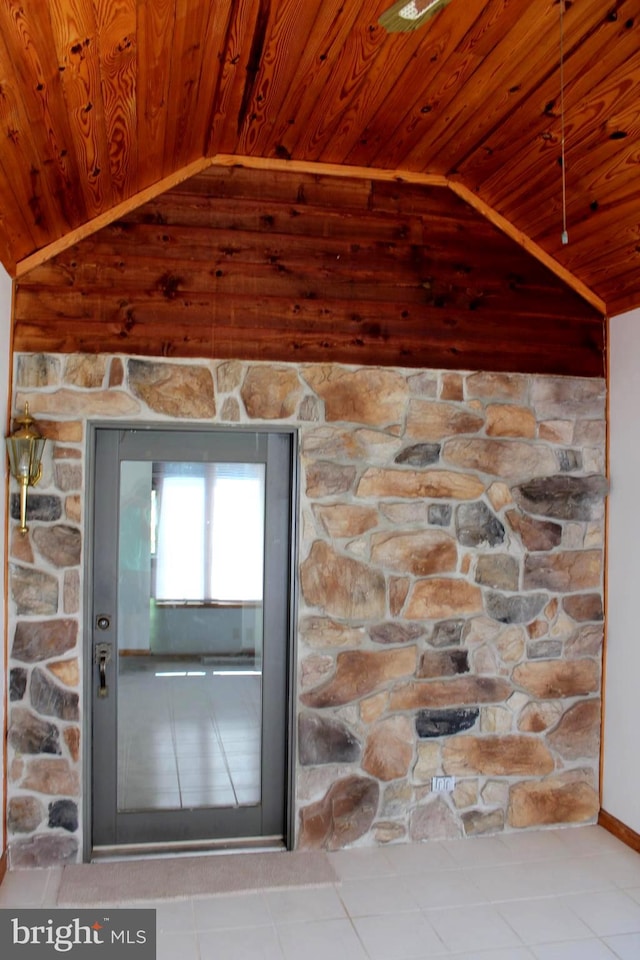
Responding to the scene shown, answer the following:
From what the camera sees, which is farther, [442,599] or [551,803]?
[551,803]

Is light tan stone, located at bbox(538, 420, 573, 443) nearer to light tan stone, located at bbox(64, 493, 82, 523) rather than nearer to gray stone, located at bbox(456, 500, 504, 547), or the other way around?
gray stone, located at bbox(456, 500, 504, 547)

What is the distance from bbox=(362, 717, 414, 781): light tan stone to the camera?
3729 millimetres

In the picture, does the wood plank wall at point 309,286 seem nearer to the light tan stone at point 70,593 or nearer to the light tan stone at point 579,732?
the light tan stone at point 70,593

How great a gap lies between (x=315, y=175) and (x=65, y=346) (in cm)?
138

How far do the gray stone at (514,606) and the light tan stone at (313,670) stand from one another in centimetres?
83

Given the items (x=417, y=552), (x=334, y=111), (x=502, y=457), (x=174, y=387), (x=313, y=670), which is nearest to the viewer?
(x=334, y=111)

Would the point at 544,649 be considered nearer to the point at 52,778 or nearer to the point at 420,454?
the point at 420,454

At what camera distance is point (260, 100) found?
9.97 ft

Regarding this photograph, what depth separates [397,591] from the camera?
3762mm

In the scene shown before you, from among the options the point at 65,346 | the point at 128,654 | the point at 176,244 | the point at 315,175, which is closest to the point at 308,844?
the point at 128,654

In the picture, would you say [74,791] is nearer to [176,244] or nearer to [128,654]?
[128,654]

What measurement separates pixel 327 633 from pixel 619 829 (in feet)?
5.59

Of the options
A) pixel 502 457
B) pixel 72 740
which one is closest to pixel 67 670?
pixel 72 740

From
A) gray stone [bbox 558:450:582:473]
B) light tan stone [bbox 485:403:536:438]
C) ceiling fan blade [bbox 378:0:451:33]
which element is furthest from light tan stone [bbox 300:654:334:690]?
ceiling fan blade [bbox 378:0:451:33]
